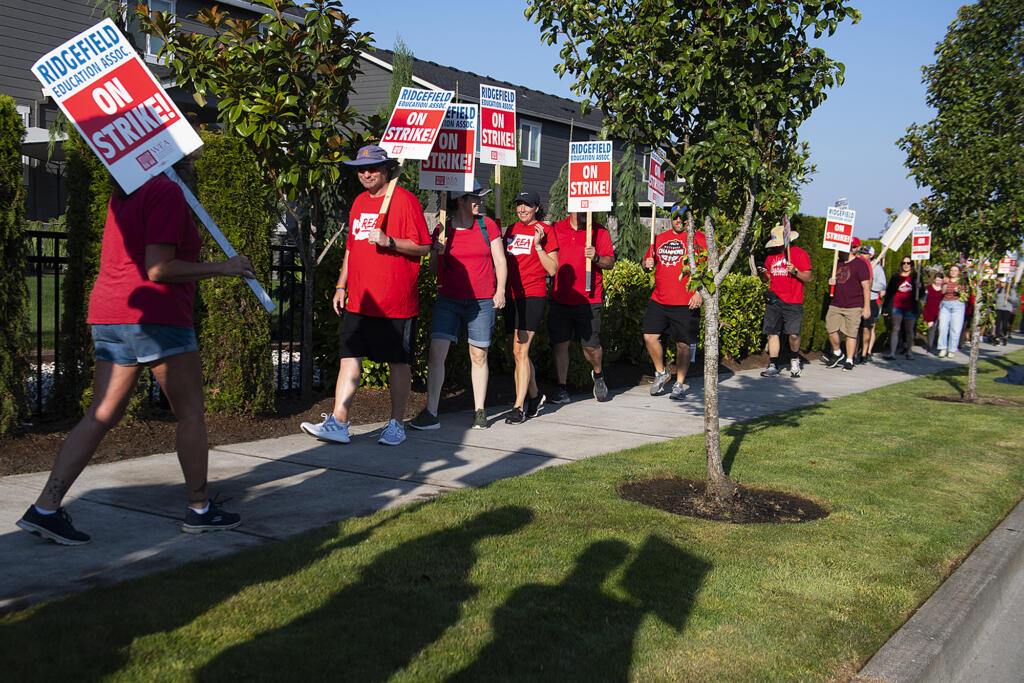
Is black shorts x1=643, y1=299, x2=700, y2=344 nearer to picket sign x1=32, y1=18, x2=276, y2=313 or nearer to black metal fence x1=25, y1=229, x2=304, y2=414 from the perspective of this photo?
black metal fence x1=25, y1=229, x2=304, y2=414

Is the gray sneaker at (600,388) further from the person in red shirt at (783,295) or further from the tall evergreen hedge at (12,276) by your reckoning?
the tall evergreen hedge at (12,276)

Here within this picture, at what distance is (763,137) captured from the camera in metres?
5.83

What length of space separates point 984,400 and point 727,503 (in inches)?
320

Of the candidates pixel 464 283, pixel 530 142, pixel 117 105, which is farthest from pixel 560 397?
pixel 530 142

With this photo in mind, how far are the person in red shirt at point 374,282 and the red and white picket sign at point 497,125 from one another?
81.8 inches

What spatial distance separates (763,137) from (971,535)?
2.72 meters

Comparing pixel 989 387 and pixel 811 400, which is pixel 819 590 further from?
pixel 989 387

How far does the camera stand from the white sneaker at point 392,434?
689cm

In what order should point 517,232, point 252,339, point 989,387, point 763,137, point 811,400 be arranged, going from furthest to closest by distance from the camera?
1. point 989,387
2. point 811,400
3. point 517,232
4. point 252,339
5. point 763,137

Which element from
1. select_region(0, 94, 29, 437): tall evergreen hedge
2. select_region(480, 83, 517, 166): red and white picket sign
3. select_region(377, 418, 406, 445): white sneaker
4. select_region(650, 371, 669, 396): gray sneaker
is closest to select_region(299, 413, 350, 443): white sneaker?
select_region(377, 418, 406, 445): white sneaker

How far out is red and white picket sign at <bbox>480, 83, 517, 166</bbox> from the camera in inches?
341

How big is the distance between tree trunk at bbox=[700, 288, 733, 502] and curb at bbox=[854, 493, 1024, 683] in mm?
1435

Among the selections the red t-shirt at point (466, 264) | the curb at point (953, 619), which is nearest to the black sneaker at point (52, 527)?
the curb at point (953, 619)

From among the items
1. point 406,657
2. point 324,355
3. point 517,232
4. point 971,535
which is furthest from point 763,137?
point 324,355
